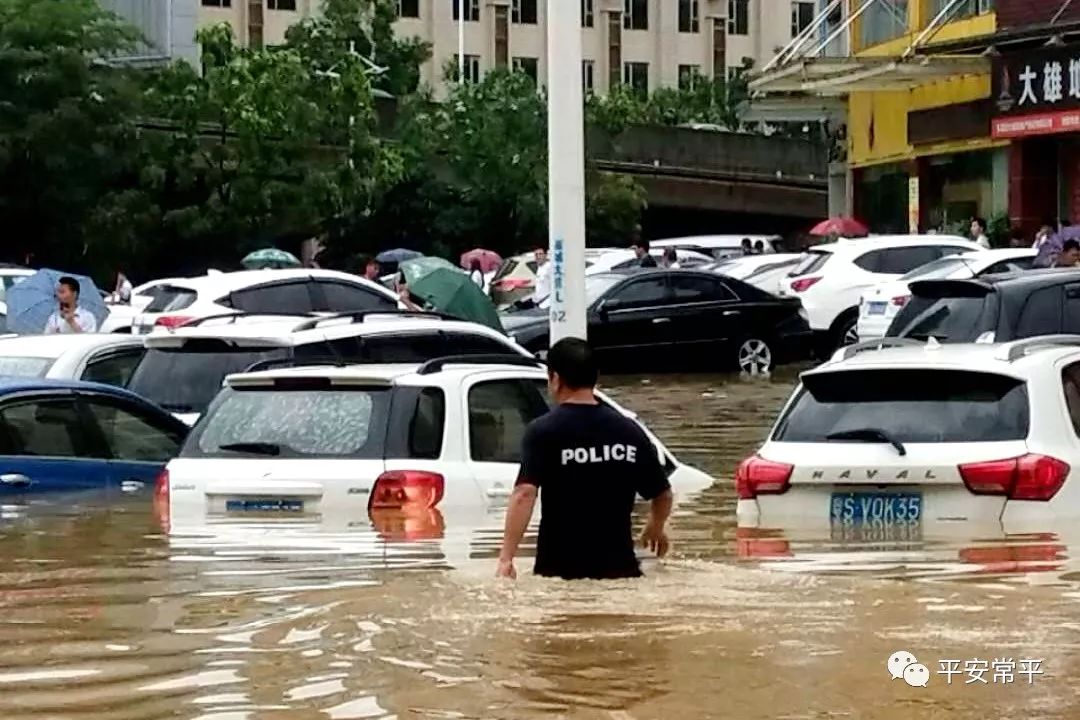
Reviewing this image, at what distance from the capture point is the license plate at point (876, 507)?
36.3ft

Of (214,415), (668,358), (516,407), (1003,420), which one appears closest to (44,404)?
(214,415)

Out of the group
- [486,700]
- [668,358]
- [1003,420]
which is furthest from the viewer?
[668,358]

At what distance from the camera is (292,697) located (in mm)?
7906

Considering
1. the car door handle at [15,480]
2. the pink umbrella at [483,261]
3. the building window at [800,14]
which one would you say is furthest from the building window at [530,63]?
the car door handle at [15,480]

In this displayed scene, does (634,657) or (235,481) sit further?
(235,481)

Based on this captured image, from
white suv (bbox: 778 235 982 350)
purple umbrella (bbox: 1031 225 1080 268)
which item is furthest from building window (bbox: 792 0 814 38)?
purple umbrella (bbox: 1031 225 1080 268)

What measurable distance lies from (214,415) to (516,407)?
1620mm

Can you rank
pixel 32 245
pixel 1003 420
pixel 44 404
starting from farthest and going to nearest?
pixel 32 245 < pixel 44 404 < pixel 1003 420

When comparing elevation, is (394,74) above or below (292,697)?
above

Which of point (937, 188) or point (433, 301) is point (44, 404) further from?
point (937, 188)

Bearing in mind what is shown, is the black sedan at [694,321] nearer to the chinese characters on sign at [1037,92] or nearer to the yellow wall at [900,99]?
the chinese characters on sign at [1037,92]

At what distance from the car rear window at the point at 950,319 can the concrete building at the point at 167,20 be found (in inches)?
1455

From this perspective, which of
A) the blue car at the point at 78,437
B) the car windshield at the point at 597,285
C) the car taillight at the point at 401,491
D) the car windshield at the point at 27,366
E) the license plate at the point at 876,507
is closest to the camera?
the license plate at the point at 876,507

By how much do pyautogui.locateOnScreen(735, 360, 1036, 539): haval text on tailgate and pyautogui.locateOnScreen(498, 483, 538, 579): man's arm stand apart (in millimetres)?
2601
